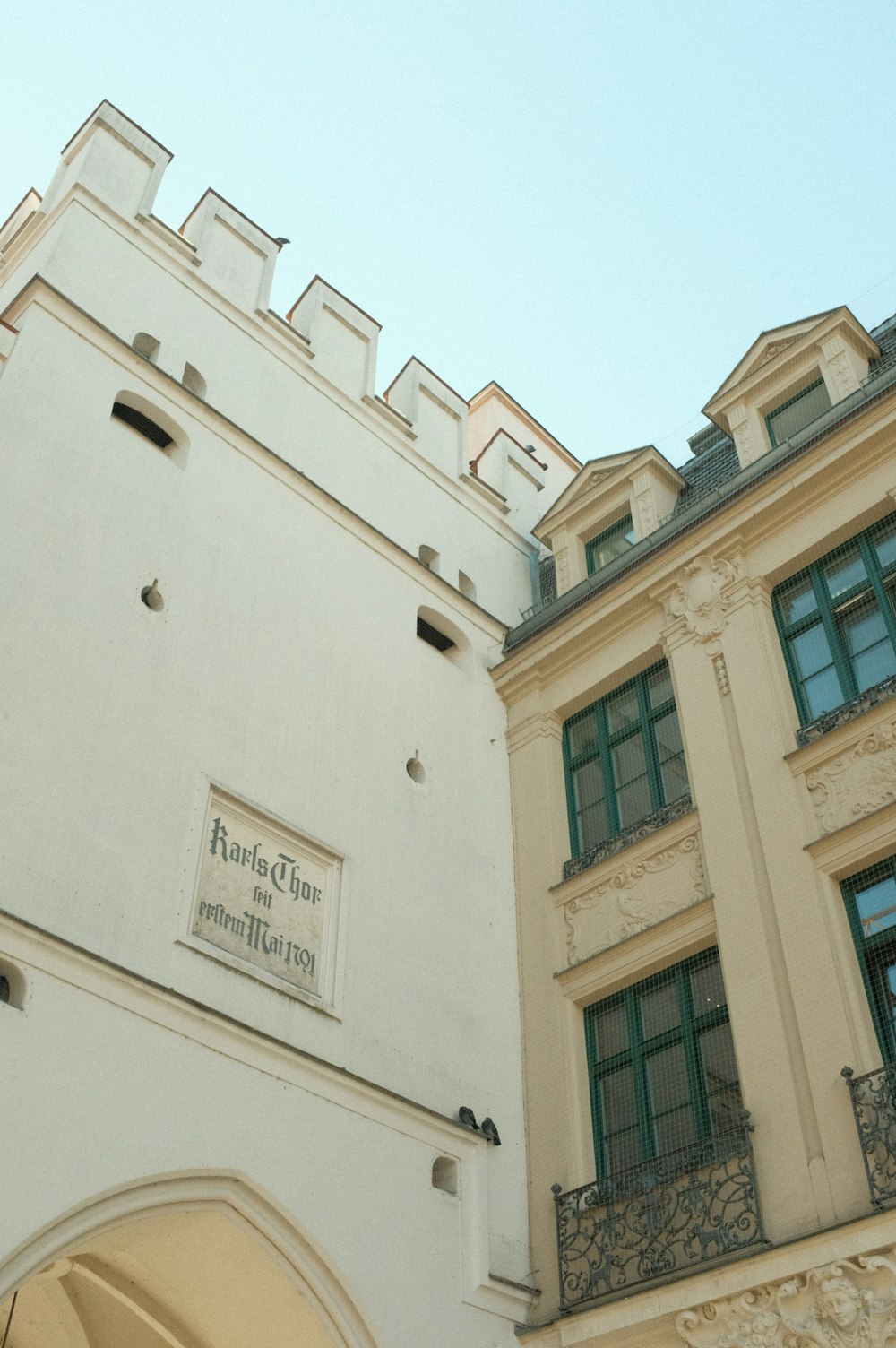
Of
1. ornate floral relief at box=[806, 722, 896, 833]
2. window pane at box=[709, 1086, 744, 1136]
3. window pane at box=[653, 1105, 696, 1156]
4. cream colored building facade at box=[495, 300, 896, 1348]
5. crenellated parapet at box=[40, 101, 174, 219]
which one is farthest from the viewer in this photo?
crenellated parapet at box=[40, 101, 174, 219]

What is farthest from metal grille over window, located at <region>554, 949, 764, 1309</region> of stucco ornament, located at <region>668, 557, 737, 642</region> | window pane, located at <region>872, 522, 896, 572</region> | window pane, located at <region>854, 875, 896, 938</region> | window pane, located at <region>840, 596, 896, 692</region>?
window pane, located at <region>872, 522, 896, 572</region>

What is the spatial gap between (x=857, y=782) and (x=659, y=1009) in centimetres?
237

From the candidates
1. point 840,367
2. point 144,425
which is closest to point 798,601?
point 840,367

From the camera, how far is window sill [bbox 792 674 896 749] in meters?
10.5

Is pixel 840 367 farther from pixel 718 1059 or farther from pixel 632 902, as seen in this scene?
pixel 718 1059

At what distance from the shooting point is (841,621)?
11555mm

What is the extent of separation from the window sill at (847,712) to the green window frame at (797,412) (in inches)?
143

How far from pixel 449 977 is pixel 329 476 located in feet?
17.6

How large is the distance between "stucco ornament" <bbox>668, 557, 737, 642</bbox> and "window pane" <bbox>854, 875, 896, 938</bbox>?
3.04 metres

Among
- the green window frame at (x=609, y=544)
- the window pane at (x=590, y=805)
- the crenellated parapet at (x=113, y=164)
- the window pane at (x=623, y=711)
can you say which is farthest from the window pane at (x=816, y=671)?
the crenellated parapet at (x=113, y=164)

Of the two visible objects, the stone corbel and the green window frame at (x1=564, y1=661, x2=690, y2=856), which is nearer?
the green window frame at (x1=564, y1=661, x2=690, y2=856)

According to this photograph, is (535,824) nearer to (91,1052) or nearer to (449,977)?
(449,977)

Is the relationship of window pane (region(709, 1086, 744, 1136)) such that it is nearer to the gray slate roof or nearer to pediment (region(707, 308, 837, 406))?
the gray slate roof

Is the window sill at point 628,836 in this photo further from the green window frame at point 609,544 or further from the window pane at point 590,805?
the green window frame at point 609,544
